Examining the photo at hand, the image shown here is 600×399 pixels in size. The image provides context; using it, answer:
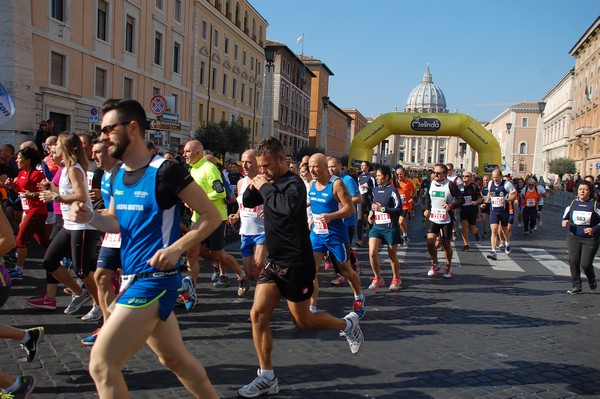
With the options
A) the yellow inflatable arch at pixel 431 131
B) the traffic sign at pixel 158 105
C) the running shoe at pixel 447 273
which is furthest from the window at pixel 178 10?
the running shoe at pixel 447 273

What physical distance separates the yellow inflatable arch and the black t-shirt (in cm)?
2474

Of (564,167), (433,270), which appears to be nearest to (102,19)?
(433,270)

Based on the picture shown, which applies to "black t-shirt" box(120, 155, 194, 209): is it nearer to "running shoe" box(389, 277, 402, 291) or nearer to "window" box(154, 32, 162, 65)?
"running shoe" box(389, 277, 402, 291)

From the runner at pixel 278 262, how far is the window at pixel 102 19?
2560 cm

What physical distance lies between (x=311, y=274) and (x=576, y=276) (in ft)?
21.0

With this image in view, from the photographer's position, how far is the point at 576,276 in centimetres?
893

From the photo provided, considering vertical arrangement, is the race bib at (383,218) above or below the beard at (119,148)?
below

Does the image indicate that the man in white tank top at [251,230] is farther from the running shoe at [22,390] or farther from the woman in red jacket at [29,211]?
the running shoe at [22,390]

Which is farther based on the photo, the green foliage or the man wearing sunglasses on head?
the green foliage

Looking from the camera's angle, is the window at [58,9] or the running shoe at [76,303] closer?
the running shoe at [76,303]

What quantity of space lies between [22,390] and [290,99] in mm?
65335

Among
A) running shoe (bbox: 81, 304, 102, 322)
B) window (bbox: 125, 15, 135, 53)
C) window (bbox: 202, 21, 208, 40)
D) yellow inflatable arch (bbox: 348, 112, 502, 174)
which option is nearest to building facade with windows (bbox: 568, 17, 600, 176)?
yellow inflatable arch (bbox: 348, 112, 502, 174)

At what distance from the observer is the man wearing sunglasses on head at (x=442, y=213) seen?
9.80 meters

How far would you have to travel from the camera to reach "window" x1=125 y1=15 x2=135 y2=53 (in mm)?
29656
